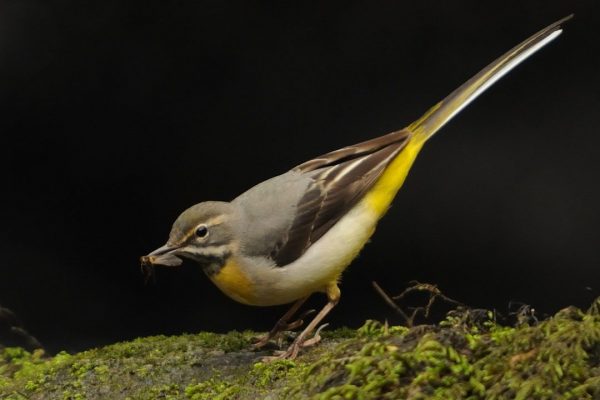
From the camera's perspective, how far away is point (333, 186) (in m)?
4.77

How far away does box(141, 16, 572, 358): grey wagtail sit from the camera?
174 inches

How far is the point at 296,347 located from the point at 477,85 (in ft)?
5.44

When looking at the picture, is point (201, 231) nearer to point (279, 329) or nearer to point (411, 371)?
point (279, 329)

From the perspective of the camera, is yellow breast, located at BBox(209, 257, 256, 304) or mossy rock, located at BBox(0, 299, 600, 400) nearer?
mossy rock, located at BBox(0, 299, 600, 400)

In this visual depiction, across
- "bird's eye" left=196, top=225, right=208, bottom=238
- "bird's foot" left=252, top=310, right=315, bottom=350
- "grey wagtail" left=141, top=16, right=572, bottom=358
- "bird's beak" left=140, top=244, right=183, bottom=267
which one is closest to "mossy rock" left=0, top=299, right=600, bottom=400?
"bird's foot" left=252, top=310, right=315, bottom=350

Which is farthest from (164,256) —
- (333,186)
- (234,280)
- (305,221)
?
(333,186)

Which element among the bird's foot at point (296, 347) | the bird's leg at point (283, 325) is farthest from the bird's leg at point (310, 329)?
the bird's leg at point (283, 325)

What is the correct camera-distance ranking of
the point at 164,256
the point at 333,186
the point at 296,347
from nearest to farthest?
→ the point at 164,256
the point at 296,347
the point at 333,186

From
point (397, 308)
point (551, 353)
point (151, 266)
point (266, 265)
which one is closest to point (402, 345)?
point (551, 353)

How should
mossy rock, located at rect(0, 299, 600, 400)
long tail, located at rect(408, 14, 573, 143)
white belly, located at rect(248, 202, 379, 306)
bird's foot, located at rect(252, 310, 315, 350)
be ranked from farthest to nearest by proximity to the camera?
long tail, located at rect(408, 14, 573, 143) → bird's foot, located at rect(252, 310, 315, 350) → white belly, located at rect(248, 202, 379, 306) → mossy rock, located at rect(0, 299, 600, 400)

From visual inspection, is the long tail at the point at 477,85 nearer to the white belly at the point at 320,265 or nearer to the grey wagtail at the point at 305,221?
the grey wagtail at the point at 305,221

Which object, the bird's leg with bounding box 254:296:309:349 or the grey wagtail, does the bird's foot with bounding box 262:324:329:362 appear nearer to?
the grey wagtail

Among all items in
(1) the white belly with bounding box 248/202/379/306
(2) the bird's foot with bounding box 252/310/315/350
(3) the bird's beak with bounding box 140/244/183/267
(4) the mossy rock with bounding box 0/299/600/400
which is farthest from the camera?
(2) the bird's foot with bounding box 252/310/315/350

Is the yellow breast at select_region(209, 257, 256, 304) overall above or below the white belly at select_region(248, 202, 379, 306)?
above
